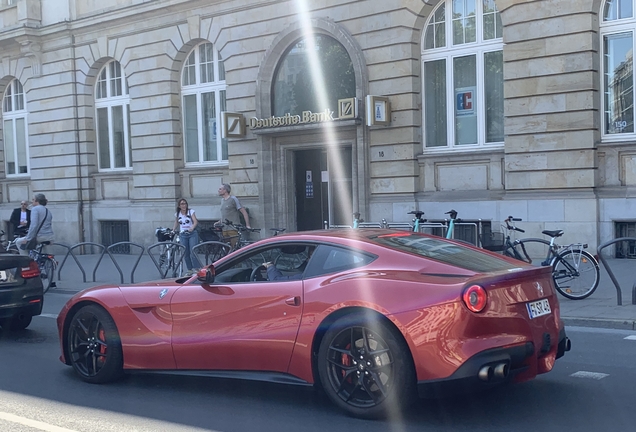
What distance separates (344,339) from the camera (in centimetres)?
566

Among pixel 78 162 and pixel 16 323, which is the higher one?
pixel 78 162

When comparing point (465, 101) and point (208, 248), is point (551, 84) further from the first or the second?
point (208, 248)

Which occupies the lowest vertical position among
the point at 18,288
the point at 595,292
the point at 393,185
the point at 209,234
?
the point at 595,292

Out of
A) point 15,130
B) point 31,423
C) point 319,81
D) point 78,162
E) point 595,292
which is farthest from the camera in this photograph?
point 15,130

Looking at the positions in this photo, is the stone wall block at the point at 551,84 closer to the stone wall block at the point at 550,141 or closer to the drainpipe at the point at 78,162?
the stone wall block at the point at 550,141

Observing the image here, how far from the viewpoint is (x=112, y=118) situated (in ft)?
77.7

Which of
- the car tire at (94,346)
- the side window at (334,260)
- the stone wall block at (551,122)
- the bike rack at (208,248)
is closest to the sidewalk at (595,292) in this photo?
the bike rack at (208,248)

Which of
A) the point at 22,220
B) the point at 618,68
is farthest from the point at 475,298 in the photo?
the point at 22,220

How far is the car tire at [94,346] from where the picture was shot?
276 inches

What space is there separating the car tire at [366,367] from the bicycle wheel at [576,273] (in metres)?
5.73

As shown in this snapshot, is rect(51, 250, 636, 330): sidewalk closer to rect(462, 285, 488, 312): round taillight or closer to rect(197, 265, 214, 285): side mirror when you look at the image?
rect(462, 285, 488, 312): round taillight

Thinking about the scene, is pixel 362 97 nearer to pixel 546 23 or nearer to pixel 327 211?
pixel 327 211

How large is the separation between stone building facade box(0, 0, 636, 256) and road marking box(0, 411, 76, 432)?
37.4ft

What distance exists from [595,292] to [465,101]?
6.79 meters
